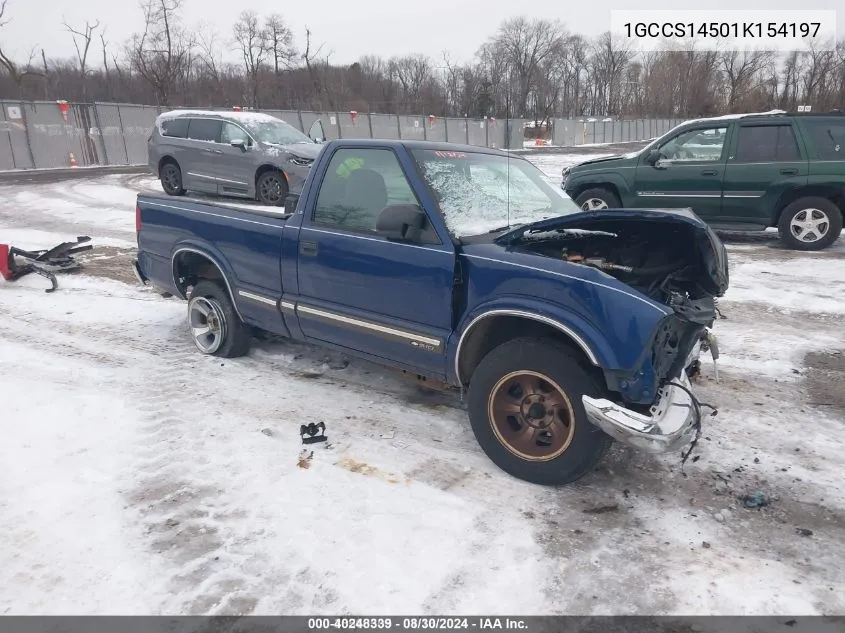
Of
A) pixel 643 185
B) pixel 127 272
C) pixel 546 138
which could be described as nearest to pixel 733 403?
pixel 643 185

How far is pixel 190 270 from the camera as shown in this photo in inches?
204

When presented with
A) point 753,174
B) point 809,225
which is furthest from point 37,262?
point 809,225

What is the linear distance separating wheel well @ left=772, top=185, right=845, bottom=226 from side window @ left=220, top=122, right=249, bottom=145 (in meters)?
9.56

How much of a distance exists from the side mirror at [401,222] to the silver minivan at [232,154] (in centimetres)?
809

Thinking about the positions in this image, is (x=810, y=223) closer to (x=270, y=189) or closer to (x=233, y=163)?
(x=270, y=189)

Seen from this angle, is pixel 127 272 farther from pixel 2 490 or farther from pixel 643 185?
pixel 643 185

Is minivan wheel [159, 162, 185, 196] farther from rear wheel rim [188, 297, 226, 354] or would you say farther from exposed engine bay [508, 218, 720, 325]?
exposed engine bay [508, 218, 720, 325]

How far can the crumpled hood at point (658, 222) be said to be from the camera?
307 cm

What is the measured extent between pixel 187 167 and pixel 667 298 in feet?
39.9

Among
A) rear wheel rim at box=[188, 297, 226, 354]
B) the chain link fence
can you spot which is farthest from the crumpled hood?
the chain link fence

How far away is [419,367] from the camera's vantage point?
3.66 m

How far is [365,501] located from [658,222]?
212 cm

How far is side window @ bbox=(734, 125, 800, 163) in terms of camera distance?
342 inches

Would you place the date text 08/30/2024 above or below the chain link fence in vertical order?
below
